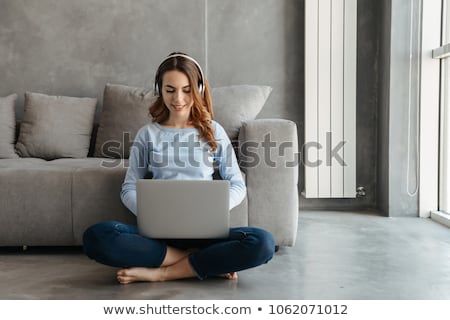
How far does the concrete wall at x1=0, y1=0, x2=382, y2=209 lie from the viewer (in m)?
3.50

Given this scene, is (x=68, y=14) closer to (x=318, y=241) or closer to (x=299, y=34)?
(x=299, y=34)

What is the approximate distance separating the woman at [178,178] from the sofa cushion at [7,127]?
1.16 metres

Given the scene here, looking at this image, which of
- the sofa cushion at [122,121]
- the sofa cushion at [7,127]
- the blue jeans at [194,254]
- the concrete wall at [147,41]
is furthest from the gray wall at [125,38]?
the blue jeans at [194,254]

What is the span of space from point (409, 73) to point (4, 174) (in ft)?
7.53

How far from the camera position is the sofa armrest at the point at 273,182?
2467mm

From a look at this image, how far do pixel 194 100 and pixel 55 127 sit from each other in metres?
1.26

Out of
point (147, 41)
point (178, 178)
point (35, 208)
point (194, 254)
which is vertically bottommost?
point (194, 254)

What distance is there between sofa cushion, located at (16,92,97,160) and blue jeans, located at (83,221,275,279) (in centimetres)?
122

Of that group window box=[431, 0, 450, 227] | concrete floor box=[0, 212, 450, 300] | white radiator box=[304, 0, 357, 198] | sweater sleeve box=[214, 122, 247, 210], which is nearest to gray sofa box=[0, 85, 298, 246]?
concrete floor box=[0, 212, 450, 300]

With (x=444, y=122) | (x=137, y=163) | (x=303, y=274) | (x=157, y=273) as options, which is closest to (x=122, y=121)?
(x=137, y=163)

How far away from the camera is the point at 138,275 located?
1.98 meters

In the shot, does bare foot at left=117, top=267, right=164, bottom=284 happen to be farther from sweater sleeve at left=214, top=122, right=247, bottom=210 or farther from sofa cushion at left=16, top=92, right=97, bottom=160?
sofa cushion at left=16, top=92, right=97, bottom=160

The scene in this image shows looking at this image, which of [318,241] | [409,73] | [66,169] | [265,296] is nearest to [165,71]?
[66,169]

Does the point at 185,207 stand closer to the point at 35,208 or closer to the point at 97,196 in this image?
the point at 97,196
